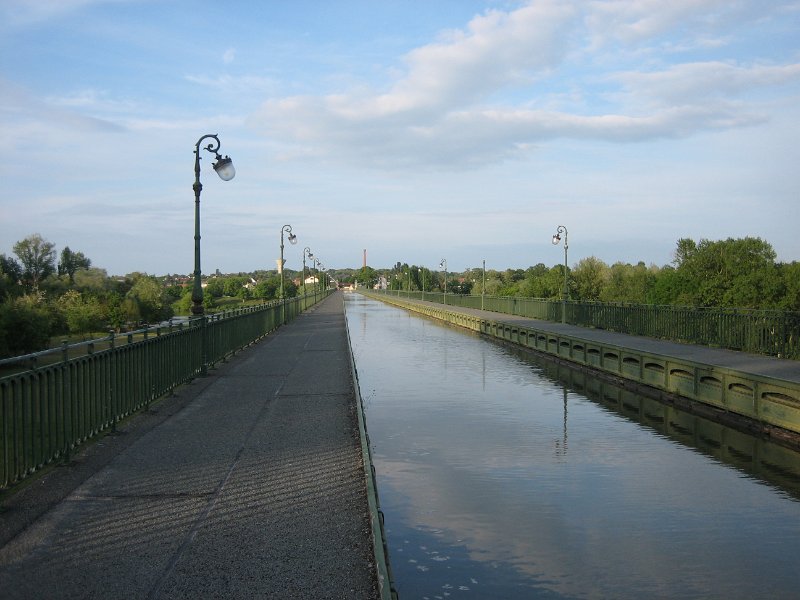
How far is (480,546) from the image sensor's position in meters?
8.27

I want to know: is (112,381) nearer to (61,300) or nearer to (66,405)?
(66,405)

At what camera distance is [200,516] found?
6.92 meters

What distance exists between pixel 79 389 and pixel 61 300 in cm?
8304

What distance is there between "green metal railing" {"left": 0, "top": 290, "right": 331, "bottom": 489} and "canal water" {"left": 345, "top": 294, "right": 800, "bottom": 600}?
13.1 feet

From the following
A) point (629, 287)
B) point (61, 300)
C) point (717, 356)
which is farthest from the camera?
point (61, 300)

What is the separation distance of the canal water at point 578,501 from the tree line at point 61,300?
41852mm

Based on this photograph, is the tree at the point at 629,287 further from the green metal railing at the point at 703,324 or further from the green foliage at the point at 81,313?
the green foliage at the point at 81,313

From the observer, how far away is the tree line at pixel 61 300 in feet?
172

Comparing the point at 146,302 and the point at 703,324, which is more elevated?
the point at 703,324

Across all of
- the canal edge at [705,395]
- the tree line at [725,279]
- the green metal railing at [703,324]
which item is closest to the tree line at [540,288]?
the tree line at [725,279]

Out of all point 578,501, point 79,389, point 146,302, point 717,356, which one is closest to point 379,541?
point 578,501

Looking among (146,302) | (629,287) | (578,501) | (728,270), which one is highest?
(728,270)

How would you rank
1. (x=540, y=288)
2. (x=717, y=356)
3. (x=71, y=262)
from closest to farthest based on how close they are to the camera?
(x=717, y=356) < (x=540, y=288) < (x=71, y=262)

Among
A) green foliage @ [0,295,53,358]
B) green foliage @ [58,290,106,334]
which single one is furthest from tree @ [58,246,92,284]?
green foliage @ [0,295,53,358]
